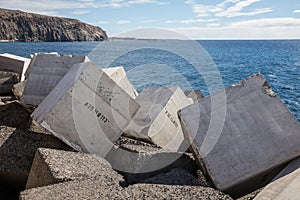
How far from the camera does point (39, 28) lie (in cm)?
10962

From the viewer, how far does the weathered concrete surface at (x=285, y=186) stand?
280 cm

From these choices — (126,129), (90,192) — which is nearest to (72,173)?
(90,192)

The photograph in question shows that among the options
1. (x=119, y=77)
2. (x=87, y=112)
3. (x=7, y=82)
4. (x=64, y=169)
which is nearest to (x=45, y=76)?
(x=119, y=77)

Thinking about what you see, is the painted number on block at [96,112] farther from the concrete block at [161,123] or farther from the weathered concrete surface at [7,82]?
the weathered concrete surface at [7,82]

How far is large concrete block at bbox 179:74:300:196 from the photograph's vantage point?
3227 millimetres

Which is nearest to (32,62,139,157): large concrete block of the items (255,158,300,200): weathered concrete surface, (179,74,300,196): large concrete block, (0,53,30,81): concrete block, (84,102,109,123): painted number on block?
(84,102,109,123): painted number on block

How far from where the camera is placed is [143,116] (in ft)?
16.0

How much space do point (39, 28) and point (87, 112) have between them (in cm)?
11337

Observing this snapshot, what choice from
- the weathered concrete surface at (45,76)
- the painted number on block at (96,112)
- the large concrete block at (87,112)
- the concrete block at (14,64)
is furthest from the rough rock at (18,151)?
the concrete block at (14,64)

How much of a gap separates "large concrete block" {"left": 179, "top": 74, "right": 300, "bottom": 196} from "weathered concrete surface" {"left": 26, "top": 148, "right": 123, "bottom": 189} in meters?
0.91

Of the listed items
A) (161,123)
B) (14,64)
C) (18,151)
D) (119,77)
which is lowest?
(18,151)

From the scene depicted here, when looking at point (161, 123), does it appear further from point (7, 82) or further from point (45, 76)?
point (7, 82)

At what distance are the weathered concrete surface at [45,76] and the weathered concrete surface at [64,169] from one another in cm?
201

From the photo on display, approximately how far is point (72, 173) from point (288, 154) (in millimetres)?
2007
